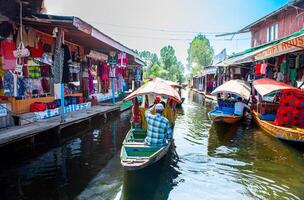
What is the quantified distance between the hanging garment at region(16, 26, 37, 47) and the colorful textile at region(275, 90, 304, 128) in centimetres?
1049

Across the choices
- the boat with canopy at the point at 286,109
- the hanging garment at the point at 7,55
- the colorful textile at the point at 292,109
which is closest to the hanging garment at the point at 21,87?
the hanging garment at the point at 7,55

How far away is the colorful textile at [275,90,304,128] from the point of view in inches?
426

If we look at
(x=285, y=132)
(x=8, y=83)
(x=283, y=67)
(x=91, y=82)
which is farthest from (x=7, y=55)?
(x=283, y=67)

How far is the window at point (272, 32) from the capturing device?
21883 mm

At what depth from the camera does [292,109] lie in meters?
10.9

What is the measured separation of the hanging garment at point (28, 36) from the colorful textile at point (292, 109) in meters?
10.5

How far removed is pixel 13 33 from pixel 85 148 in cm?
497

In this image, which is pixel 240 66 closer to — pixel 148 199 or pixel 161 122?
pixel 161 122

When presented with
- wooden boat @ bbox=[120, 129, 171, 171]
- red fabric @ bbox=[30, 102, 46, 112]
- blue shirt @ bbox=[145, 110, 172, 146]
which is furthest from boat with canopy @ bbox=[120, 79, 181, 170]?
red fabric @ bbox=[30, 102, 46, 112]

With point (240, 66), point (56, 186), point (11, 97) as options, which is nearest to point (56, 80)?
point (11, 97)

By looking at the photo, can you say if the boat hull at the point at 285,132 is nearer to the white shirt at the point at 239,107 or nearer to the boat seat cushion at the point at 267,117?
the boat seat cushion at the point at 267,117

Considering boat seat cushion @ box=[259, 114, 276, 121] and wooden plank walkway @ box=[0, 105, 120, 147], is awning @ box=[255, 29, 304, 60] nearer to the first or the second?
boat seat cushion @ box=[259, 114, 276, 121]

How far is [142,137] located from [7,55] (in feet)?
17.9

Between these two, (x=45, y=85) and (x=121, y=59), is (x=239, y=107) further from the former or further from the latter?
(x=45, y=85)
